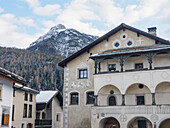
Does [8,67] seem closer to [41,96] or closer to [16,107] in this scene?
[41,96]

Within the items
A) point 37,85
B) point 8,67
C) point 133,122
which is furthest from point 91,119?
point 8,67

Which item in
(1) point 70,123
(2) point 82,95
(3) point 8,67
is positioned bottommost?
(1) point 70,123

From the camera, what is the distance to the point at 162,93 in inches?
901

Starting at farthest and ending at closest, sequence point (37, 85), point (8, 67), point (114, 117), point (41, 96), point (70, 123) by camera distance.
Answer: point (8, 67) → point (37, 85) → point (41, 96) → point (70, 123) → point (114, 117)

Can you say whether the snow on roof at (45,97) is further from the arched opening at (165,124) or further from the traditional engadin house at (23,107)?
the arched opening at (165,124)

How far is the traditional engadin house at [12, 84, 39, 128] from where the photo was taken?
28.0 m

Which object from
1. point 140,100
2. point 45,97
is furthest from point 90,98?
point 45,97

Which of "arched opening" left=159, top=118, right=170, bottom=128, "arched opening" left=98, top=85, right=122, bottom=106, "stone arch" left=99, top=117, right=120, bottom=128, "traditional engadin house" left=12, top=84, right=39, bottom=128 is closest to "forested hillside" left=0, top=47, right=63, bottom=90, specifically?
"traditional engadin house" left=12, top=84, right=39, bottom=128

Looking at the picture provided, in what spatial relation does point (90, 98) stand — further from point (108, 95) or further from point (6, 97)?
point (6, 97)

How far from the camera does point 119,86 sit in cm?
2328

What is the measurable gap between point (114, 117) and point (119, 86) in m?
2.78

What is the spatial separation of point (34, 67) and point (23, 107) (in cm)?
7220

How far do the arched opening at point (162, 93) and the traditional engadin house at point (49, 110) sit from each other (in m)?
15.4

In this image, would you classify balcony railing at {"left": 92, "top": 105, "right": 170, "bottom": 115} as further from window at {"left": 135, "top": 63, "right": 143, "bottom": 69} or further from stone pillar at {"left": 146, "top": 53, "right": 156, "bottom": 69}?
window at {"left": 135, "top": 63, "right": 143, "bottom": 69}
